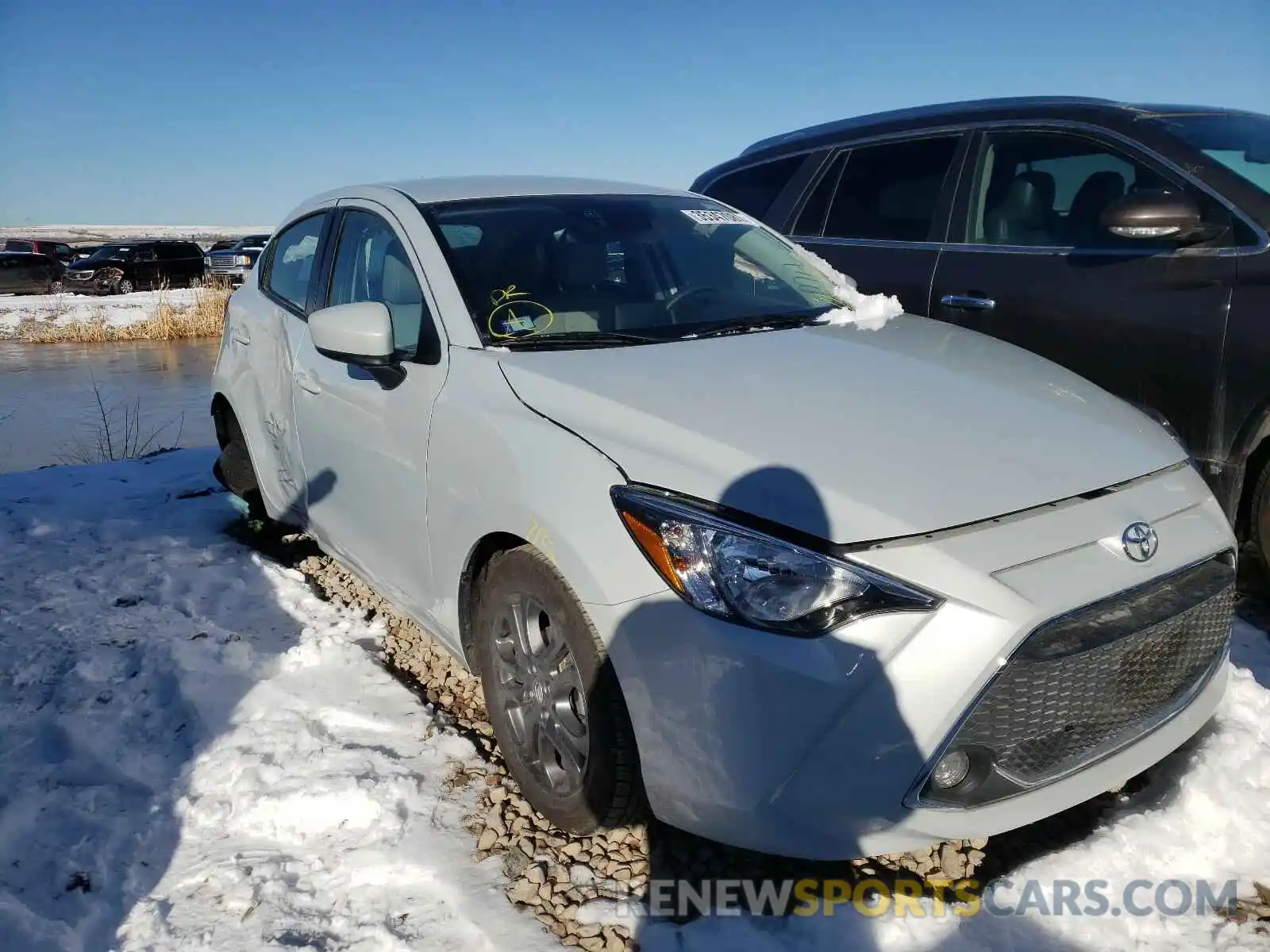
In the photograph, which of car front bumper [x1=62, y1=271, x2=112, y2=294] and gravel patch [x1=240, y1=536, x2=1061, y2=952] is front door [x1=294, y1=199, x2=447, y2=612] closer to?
gravel patch [x1=240, y1=536, x2=1061, y2=952]

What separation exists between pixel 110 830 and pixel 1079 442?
2.62 meters

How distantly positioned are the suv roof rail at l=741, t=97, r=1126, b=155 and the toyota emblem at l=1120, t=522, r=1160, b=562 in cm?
244

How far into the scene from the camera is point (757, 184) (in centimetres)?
496

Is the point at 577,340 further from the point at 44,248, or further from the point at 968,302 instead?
the point at 44,248

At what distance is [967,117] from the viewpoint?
161 inches

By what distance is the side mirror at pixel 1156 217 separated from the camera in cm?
316

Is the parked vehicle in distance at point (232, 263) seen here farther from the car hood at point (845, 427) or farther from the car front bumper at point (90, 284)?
the car hood at point (845, 427)

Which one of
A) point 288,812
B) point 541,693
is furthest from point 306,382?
point 541,693

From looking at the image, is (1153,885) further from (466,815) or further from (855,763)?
(466,815)

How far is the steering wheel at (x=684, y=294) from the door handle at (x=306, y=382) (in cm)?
132

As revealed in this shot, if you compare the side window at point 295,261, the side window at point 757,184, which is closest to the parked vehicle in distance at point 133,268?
the side window at point 295,261

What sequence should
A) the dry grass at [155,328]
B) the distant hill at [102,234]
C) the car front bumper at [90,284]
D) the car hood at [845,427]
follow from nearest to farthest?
the car hood at [845,427] → the dry grass at [155,328] → the car front bumper at [90,284] → the distant hill at [102,234]

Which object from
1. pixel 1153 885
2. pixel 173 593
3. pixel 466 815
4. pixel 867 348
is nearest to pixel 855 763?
pixel 1153 885

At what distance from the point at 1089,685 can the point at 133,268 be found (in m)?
28.8
